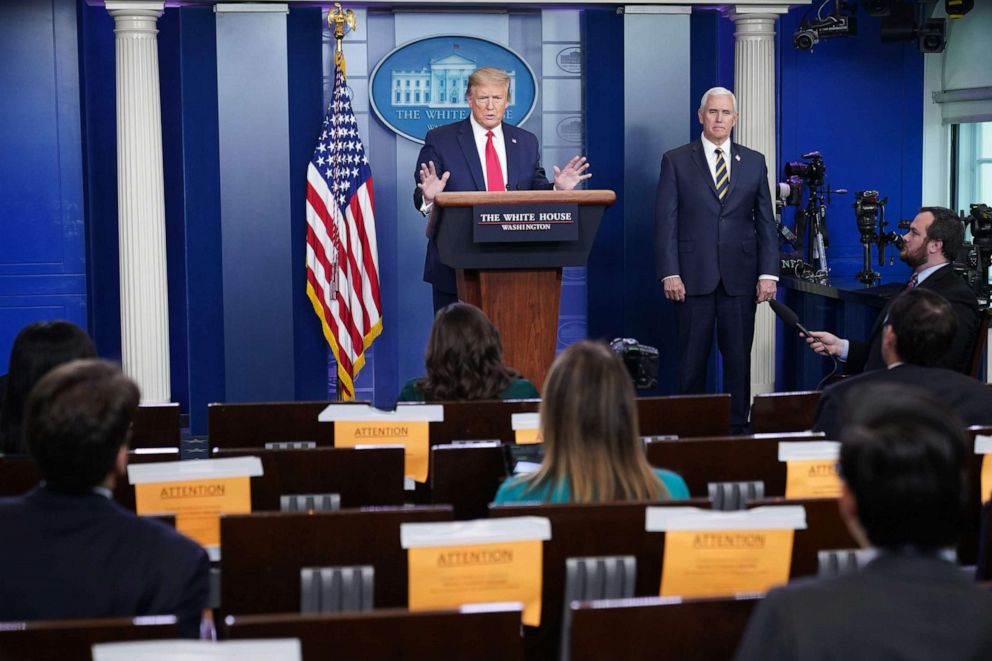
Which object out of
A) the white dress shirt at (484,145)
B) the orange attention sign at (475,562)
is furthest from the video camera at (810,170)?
the orange attention sign at (475,562)

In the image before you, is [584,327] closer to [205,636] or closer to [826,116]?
[826,116]

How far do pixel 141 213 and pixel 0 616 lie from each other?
17.9ft

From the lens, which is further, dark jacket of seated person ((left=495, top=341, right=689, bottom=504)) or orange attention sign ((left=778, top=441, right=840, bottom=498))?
orange attention sign ((left=778, top=441, right=840, bottom=498))

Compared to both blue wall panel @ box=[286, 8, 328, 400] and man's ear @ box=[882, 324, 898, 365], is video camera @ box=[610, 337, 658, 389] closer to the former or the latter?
blue wall panel @ box=[286, 8, 328, 400]

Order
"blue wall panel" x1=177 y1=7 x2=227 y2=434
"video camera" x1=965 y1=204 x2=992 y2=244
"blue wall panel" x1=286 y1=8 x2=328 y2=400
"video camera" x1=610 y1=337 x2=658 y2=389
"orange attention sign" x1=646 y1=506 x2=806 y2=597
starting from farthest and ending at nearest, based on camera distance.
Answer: "blue wall panel" x1=286 y1=8 x2=328 y2=400
"blue wall panel" x1=177 y1=7 x2=227 y2=434
"video camera" x1=965 y1=204 x2=992 y2=244
"video camera" x1=610 y1=337 x2=658 y2=389
"orange attention sign" x1=646 y1=506 x2=806 y2=597

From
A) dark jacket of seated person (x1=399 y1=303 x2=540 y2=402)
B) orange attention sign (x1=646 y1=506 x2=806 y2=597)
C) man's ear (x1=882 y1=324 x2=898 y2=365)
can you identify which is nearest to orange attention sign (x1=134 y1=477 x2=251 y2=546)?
orange attention sign (x1=646 y1=506 x2=806 y2=597)

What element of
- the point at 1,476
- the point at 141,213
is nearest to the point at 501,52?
the point at 141,213

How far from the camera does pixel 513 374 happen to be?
3943mm

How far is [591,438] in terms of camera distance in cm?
251

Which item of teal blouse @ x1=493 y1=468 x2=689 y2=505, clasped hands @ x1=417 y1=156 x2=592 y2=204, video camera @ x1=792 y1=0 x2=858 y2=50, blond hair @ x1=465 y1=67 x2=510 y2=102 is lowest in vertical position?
teal blouse @ x1=493 y1=468 x2=689 y2=505

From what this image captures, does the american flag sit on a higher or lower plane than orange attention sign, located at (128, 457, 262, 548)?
higher

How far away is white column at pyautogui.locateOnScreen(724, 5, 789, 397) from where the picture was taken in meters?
7.58

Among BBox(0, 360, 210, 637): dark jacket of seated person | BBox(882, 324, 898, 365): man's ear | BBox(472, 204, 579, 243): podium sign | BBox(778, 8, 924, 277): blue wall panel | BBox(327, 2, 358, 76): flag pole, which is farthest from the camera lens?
BBox(778, 8, 924, 277): blue wall panel

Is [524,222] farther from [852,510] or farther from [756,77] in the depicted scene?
[852,510]
